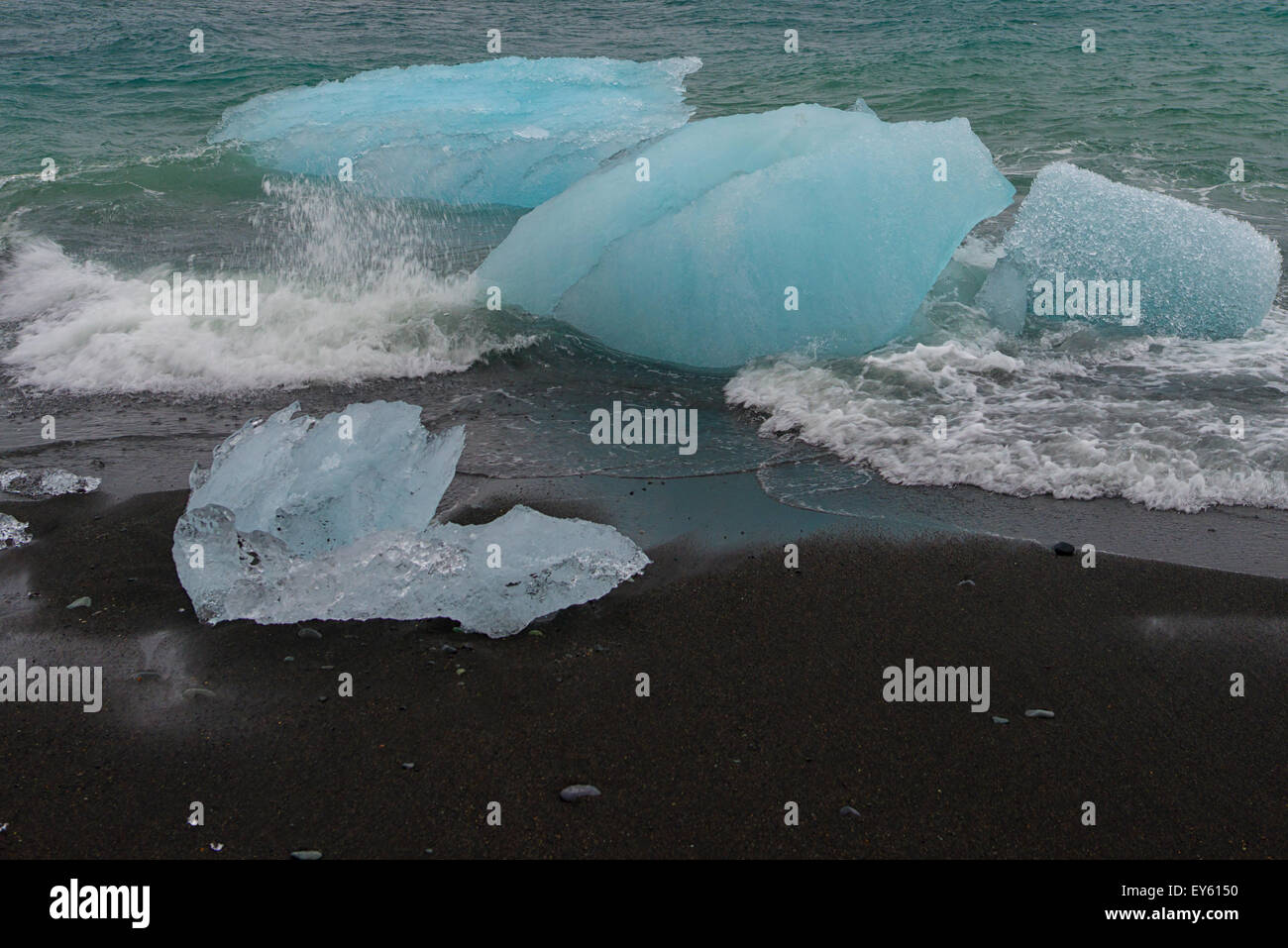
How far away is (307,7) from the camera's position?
21219mm

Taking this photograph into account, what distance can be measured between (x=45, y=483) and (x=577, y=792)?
3.50 metres

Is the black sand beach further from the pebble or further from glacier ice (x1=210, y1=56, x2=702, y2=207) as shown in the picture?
glacier ice (x1=210, y1=56, x2=702, y2=207)

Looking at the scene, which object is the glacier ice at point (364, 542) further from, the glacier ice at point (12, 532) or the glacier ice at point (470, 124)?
the glacier ice at point (470, 124)

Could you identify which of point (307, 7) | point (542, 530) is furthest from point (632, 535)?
point (307, 7)

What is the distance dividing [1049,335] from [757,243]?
2115 mm

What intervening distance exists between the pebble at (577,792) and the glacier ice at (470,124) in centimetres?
764

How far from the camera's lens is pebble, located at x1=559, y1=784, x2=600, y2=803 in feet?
10.2

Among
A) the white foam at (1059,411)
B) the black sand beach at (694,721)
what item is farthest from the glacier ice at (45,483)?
the white foam at (1059,411)

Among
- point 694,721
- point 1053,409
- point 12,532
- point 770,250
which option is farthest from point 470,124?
point 694,721

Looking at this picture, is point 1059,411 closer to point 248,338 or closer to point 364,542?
point 364,542

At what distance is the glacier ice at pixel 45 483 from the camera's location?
16.3 ft

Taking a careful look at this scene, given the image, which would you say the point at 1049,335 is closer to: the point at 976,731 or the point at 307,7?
the point at 976,731
